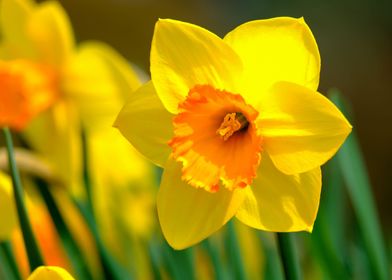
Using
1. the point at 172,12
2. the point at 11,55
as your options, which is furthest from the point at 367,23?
the point at 11,55

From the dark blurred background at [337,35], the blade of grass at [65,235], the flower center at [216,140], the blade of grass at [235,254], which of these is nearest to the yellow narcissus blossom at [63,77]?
the blade of grass at [65,235]

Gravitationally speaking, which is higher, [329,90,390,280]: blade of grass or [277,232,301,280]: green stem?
[277,232,301,280]: green stem

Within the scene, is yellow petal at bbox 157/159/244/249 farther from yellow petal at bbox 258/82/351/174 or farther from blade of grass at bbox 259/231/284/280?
blade of grass at bbox 259/231/284/280

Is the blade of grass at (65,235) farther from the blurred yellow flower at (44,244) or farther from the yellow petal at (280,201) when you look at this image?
the yellow petal at (280,201)

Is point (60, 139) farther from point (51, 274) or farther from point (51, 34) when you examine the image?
point (51, 274)

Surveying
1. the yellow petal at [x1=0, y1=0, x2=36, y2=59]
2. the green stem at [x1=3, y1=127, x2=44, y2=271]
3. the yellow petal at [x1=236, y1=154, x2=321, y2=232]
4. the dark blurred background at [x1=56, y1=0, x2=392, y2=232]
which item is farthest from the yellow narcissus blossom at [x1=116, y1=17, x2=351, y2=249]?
the dark blurred background at [x1=56, y1=0, x2=392, y2=232]

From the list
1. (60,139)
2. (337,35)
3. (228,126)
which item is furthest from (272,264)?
(337,35)
